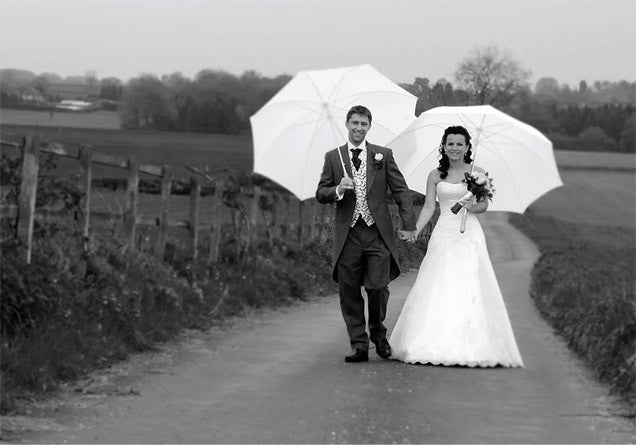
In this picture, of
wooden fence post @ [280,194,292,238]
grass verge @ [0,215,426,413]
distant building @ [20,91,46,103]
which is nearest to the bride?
wooden fence post @ [280,194,292,238]

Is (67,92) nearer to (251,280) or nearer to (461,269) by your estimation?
(251,280)

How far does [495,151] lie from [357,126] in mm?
289

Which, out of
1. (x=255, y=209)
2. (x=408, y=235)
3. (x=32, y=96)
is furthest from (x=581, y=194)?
(x=32, y=96)

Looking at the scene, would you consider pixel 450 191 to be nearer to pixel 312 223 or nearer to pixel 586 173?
pixel 312 223

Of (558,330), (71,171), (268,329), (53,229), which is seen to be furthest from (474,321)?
(71,171)

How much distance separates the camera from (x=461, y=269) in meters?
2.23

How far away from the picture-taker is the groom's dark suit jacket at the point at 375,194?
6.50ft

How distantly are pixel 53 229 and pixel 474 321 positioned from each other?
63.0 ft

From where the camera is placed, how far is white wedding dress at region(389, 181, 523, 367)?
206 centimetres

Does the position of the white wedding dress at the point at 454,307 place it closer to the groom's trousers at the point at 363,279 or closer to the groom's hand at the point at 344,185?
the groom's trousers at the point at 363,279

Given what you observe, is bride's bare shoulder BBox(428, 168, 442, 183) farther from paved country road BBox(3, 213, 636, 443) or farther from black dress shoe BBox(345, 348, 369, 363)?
black dress shoe BBox(345, 348, 369, 363)

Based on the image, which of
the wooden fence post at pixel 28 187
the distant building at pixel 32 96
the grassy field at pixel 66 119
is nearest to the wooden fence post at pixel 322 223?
the grassy field at pixel 66 119

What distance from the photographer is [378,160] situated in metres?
2.02

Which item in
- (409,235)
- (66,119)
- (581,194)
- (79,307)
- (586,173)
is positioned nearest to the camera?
(409,235)
